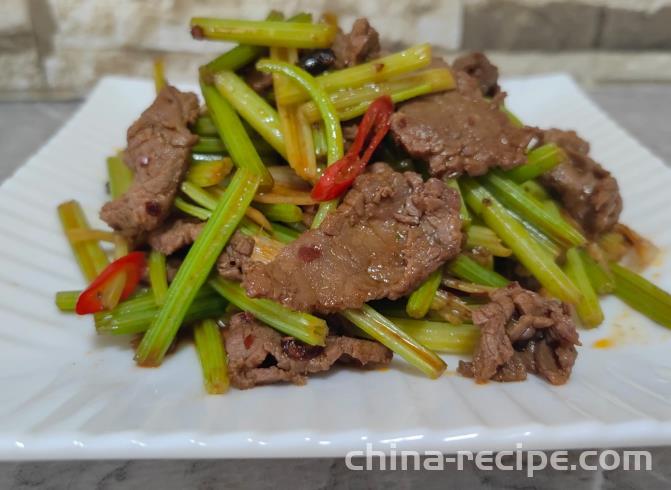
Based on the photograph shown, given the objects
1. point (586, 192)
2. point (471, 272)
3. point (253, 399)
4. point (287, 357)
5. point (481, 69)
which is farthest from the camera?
point (481, 69)

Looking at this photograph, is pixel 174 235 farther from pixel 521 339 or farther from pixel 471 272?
pixel 521 339

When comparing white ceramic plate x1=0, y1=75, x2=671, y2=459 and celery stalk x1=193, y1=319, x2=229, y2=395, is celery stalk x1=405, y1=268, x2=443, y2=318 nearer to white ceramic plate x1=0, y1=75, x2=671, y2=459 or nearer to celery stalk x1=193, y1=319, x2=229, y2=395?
white ceramic plate x1=0, y1=75, x2=671, y2=459

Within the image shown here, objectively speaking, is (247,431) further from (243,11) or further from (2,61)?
(2,61)

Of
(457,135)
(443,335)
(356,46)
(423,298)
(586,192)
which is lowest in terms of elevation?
(443,335)

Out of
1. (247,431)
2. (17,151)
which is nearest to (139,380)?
(247,431)

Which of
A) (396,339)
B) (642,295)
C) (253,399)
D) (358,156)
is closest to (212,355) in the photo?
(253,399)

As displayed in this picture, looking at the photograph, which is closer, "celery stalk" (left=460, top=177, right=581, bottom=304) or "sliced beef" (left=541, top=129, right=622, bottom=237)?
"celery stalk" (left=460, top=177, right=581, bottom=304)

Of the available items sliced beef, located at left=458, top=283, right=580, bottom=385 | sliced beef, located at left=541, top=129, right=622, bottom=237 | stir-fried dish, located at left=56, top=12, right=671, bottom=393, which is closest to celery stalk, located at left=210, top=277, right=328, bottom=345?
stir-fried dish, located at left=56, top=12, right=671, bottom=393

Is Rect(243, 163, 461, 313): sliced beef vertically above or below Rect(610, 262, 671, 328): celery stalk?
above
